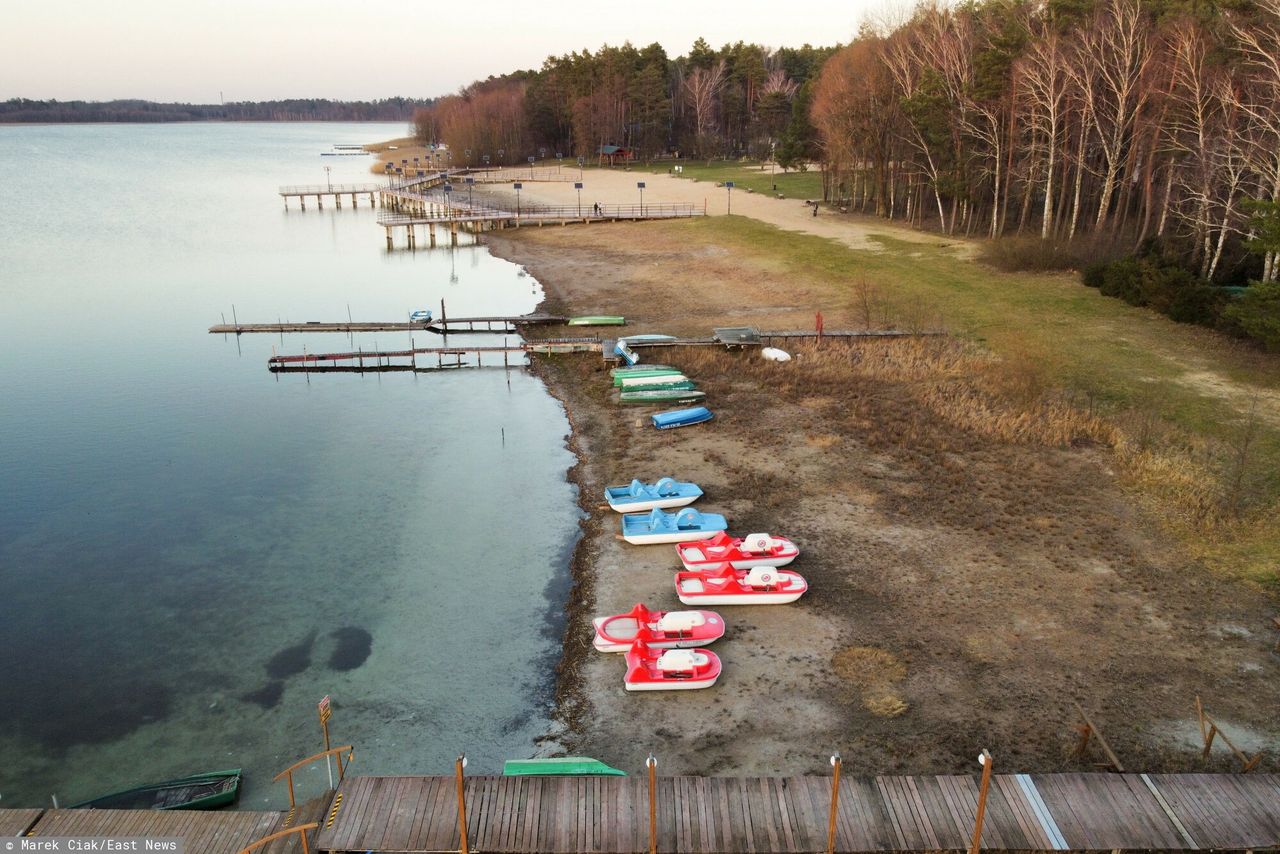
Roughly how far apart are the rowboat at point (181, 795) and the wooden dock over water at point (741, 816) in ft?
6.65

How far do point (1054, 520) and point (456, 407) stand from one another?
2323 centimetres

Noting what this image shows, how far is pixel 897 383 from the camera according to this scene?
115 ft

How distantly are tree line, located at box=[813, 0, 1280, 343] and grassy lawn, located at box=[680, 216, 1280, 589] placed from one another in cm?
267

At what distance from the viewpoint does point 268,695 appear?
1844 cm

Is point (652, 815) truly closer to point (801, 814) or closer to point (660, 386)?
point (801, 814)

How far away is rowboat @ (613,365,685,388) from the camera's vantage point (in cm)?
3484

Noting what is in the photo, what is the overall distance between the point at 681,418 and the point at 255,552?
581 inches

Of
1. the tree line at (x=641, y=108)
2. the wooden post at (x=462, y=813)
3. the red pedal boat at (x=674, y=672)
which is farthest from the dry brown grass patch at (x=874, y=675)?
the tree line at (x=641, y=108)

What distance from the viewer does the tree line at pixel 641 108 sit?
4963 inches

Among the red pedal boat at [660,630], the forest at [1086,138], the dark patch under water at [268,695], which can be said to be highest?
the forest at [1086,138]

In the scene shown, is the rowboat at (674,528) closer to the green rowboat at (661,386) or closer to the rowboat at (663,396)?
the rowboat at (663,396)

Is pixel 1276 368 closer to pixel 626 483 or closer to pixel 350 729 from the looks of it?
pixel 626 483

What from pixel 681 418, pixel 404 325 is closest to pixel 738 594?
pixel 681 418

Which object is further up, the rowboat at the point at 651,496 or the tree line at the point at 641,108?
the tree line at the point at 641,108
